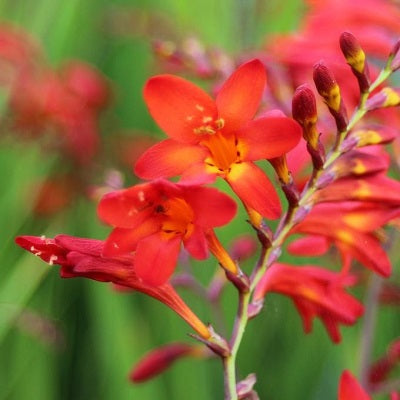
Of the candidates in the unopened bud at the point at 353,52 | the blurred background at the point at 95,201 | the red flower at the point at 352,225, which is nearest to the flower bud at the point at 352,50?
the unopened bud at the point at 353,52

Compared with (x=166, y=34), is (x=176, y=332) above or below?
below

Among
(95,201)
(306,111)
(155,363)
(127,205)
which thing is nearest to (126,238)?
(127,205)

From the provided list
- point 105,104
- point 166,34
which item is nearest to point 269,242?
point 166,34

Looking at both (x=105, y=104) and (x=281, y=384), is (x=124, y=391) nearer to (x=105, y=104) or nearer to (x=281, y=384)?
(x=281, y=384)

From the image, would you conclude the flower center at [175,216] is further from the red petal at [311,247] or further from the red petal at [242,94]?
the red petal at [311,247]

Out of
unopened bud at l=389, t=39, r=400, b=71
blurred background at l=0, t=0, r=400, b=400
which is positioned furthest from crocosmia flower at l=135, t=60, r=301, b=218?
blurred background at l=0, t=0, r=400, b=400

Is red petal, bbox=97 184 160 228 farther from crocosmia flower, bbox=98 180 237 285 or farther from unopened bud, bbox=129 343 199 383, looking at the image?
unopened bud, bbox=129 343 199 383

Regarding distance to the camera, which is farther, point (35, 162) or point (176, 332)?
point (35, 162)

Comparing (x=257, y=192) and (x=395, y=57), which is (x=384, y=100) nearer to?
(x=395, y=57)
